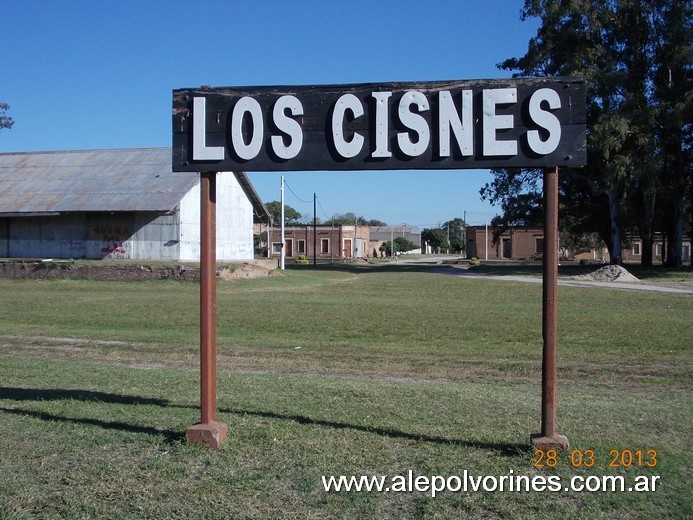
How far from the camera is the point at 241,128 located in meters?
6.41

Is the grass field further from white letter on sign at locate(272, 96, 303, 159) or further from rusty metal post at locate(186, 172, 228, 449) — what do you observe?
white letter on sign at locate(272, 96, 303, 159)

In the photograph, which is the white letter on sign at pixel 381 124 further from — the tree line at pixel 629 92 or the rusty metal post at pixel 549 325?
the tree line at pixel 629 92

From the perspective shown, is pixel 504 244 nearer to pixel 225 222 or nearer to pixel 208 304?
pixel 225 222

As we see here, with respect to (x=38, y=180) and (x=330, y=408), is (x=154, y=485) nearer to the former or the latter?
(x=330, y=408)

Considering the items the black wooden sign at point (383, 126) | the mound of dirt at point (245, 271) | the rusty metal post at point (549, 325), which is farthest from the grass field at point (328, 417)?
the mound of dirt at point (245, 271)

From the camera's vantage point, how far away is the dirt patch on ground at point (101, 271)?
32.8 metres

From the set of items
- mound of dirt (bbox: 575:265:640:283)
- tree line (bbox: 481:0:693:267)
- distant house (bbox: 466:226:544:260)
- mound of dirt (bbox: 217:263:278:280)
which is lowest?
mound of dirt (bbox: 575:265:640:283)

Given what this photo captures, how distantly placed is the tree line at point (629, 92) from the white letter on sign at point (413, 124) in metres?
35.8

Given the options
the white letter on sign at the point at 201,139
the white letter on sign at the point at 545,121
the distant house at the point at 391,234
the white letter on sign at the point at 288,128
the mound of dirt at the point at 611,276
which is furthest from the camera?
the distant house at the point at 391,234

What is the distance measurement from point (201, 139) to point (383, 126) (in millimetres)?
1699

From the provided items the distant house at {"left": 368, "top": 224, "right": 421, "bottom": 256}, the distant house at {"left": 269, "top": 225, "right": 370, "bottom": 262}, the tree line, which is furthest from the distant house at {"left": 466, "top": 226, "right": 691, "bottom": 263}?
the tree line

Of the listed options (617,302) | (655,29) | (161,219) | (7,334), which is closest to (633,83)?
(655,29)

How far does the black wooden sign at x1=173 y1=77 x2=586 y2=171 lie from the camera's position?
600cm

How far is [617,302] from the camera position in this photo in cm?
2509
